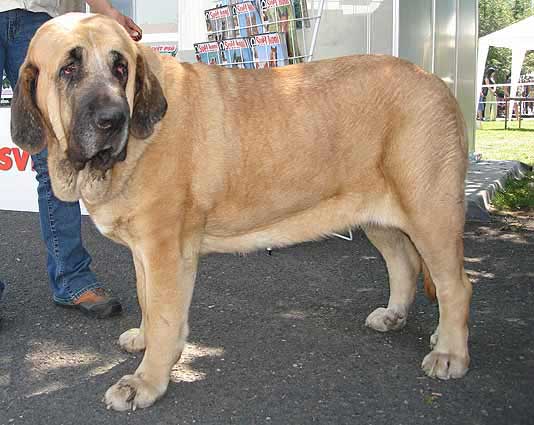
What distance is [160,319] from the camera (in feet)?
9.52

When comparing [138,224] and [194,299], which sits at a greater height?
[138,224]

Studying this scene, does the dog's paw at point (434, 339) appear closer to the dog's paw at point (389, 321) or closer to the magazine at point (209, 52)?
the dog's paw at point (389, 321)

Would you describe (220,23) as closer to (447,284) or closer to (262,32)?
(262,32)

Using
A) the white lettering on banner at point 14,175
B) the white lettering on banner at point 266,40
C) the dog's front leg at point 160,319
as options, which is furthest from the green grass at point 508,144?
the dog's front leg at point 160,319

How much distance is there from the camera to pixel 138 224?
2.84 metres

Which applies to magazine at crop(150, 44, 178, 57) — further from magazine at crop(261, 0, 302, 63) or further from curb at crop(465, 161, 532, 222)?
curb at crop(465, 161, 532, 222)

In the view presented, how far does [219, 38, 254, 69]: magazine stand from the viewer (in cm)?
545

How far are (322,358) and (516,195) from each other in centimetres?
535

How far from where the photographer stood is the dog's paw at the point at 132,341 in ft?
11.4

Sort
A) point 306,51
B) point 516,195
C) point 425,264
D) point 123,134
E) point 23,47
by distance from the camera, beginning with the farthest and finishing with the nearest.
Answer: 1. point 516,195
2. point 306,51
3. point 23,47
4. point 425,264
5. point 123,134

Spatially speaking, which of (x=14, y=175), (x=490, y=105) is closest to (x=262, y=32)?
(x=14, y=175)

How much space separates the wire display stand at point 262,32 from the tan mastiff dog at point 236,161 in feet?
6.75

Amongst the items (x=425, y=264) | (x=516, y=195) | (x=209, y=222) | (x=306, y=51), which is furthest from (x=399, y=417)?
(x=516, y=195)

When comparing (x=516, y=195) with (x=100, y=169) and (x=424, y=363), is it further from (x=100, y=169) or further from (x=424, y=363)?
(x=100, y=169)
